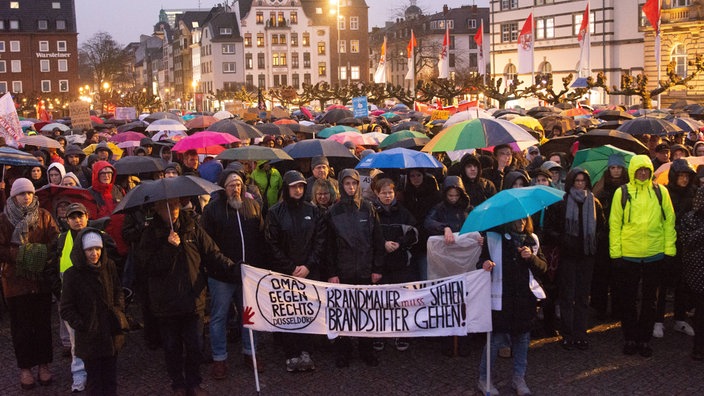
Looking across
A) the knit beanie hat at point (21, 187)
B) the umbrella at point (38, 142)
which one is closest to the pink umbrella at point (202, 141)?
the umbrella at point (38, 142)

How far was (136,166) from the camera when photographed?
10.0m

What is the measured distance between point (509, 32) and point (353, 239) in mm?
67486

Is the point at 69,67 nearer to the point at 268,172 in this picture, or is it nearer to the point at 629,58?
the point at 629,58

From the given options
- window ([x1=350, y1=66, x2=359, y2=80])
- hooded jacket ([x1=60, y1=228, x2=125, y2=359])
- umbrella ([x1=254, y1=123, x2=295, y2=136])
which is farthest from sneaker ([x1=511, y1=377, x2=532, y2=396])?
window ([x1=350, y1=66, x2=359, y2=80])

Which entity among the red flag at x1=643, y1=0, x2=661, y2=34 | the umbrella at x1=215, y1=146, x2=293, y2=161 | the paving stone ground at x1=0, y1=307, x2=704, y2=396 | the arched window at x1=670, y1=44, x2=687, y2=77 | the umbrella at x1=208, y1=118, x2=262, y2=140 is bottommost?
the paving stone ground at x1=0, y1=307, x2=704, y2=396

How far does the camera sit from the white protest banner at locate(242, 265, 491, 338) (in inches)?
294

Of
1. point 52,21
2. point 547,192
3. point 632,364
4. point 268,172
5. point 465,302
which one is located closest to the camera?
point 547,192

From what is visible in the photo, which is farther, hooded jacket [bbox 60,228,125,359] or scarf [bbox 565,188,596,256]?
scarf [bbox 565,188,596,256]

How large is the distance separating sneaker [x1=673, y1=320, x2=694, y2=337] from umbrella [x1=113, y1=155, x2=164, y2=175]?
6.26 meters

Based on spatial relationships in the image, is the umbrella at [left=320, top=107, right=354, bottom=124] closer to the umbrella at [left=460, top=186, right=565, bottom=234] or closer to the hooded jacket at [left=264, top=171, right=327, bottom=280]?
the hooded jacket at [left=264, top=171, right=327, bottom=280]

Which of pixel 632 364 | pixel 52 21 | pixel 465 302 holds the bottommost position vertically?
pixel 632 364

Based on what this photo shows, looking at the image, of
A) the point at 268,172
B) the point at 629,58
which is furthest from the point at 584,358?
the point at 629,58

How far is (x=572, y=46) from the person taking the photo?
6506 cm

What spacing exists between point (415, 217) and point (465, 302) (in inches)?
71.0
